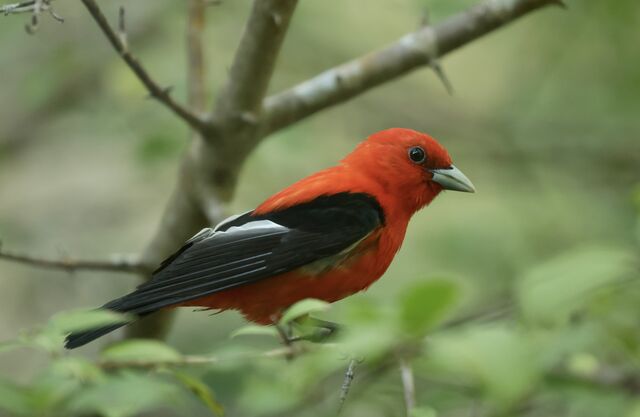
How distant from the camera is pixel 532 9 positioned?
4320 mm

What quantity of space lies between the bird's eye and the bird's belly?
0.69 metres

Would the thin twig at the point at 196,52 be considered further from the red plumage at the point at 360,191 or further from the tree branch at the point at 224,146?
the red plumage at the point at 360,191

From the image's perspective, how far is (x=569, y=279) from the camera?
2.30 m

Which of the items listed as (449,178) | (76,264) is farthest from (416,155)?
(76,264)

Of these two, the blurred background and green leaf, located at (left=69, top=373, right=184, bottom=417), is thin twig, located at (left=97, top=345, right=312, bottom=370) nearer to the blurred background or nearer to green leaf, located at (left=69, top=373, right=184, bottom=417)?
green leaf, located at (left=69, top=373, right=184, bottom=417)

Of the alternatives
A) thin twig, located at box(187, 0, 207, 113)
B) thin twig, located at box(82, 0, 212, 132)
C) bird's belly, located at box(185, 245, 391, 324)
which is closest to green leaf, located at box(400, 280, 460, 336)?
bird's belly, located at box(185, 245, 391, 324)

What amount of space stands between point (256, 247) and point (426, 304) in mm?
1740

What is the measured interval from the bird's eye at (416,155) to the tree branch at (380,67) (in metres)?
0.49

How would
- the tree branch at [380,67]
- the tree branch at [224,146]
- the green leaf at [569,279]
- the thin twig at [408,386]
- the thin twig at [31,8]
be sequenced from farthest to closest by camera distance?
the tree branch at [380,67] → the tree branch at [224,146] → the thin twig at [31,8] → the green leaf at [569,279] → the thin twig at [408,386]

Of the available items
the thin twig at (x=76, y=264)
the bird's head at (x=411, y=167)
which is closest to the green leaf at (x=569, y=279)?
the bird's head at (x=411, y=167)

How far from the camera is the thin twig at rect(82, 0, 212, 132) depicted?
3309 mm

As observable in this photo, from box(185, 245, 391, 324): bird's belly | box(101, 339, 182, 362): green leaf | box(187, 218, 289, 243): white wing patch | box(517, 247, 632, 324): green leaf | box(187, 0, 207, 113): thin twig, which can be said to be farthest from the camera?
box(187, 0, 207, 113): thin twig

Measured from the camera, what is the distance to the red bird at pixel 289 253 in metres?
3.43

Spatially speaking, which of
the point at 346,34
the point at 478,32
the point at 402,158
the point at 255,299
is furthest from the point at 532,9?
the point at 346,34
